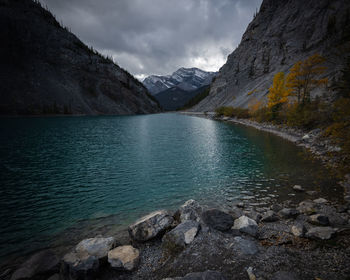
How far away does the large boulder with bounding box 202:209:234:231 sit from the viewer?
31.9ft

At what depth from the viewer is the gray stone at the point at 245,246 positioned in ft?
24.9

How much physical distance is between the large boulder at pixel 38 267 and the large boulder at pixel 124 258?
8.28 feet

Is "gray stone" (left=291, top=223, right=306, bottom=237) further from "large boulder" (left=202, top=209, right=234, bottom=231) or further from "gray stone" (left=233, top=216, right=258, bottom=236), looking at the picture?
"large boulder" (left=202, top=209, right=234, bottom=231)

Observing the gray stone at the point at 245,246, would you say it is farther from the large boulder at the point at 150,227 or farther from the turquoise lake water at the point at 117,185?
the turquoise lake water at the point at 117,185

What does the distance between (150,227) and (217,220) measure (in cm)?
388

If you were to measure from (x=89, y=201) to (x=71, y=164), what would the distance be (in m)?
11.5

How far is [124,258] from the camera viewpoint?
800cm

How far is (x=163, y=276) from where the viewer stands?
282 inches

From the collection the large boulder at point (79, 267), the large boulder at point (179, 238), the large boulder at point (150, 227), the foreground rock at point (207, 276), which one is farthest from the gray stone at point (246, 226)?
the large boulder at point (79, 267)

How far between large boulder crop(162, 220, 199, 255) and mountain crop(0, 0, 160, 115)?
131 m

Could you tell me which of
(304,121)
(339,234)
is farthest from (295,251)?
(304,121)

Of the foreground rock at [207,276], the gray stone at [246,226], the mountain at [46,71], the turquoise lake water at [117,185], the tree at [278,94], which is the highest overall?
the mountain at [46,71]

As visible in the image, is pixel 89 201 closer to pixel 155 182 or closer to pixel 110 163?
pixel 155 182

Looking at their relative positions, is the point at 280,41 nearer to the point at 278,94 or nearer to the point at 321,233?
the point at 278,94
